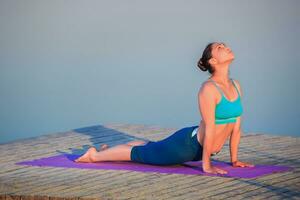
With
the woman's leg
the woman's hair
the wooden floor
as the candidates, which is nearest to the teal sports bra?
the woman's hair

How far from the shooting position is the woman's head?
7363mm

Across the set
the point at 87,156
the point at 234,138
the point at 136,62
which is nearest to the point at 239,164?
the point at 234,138

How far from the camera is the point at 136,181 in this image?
711 centimetres

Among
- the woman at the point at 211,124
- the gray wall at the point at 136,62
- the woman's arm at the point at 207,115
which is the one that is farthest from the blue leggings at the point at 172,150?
the gray wall at the point at 136,62

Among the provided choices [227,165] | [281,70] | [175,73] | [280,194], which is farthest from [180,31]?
A: [280,194]

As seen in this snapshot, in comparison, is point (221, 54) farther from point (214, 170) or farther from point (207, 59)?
point (214, 170)

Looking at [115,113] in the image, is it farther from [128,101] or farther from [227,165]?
[227,165]

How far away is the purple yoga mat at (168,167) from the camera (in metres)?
7.30

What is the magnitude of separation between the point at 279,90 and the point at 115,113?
2.10 m

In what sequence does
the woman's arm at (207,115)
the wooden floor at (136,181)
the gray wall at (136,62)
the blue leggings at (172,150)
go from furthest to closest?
1. the gray wall at (136,62)
2. the blue leggings at (172,150)
3. the woman's arm at (207,115)
4. the wooden floor at (136,181)

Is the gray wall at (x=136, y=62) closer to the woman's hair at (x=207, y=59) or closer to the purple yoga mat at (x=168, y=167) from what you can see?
the purple yoga mat at (x=168, y=167)

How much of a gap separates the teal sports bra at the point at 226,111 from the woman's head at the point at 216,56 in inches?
4.7

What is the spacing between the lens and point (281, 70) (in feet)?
44.1

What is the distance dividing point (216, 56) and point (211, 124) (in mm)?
479
